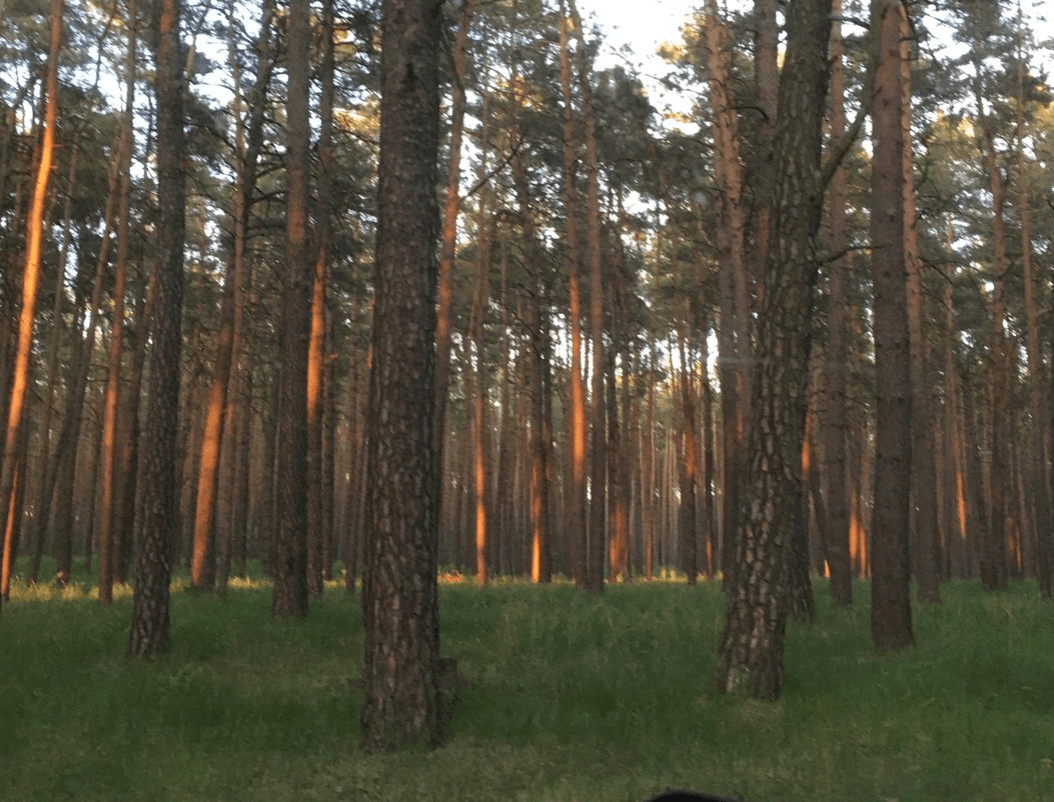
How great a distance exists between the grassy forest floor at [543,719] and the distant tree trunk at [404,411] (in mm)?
494

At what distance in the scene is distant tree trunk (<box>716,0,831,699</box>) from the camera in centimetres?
808

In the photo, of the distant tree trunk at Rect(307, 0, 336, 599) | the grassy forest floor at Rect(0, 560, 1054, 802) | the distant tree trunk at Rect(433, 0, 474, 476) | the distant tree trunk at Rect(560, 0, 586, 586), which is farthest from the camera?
the distant tree trunk at Rect(560, 0, 586, 586)

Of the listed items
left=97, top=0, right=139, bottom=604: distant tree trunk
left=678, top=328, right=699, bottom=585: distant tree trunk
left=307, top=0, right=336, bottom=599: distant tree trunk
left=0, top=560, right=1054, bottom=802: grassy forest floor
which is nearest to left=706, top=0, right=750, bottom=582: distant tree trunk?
left=0, top=560, right=1054, bottom=802: grassy forest floor

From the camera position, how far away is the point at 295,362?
1318 cm

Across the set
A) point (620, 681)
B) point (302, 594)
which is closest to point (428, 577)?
point (620, 681)

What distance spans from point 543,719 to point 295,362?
23.0 feet

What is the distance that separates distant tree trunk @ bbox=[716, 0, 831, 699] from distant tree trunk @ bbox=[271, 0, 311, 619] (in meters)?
6.48

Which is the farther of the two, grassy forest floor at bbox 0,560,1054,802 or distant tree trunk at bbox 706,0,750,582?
distant tree trunk at bbox 706,0,750,582

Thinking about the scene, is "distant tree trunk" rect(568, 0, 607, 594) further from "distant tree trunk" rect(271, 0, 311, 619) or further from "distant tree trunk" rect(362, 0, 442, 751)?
"distant tree trunk" rect(362, 0, 442, 751)

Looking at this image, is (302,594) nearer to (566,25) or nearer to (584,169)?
(584,169)

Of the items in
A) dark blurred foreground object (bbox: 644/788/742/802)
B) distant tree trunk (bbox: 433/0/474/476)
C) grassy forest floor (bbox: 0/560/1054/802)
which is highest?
distant tree trunk (bbox: 433/0/474/476)

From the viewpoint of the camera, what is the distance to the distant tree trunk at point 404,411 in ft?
23.7

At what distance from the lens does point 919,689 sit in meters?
8.10

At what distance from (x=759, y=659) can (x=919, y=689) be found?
138cm
